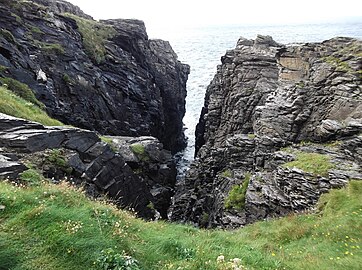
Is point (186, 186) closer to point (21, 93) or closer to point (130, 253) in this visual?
point (21, 93)

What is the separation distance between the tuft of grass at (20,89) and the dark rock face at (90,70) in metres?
1.03

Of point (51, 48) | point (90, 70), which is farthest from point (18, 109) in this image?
point (90, 70)

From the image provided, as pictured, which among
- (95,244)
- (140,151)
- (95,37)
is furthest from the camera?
(95,37)

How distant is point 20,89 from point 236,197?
20.6 metres

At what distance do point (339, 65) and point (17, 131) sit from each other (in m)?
25.0

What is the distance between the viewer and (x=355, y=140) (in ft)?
70.0

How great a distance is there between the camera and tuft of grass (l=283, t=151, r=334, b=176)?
796 inches

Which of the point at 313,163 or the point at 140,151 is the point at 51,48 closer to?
the point at 140,151

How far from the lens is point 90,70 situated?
43.8 meters

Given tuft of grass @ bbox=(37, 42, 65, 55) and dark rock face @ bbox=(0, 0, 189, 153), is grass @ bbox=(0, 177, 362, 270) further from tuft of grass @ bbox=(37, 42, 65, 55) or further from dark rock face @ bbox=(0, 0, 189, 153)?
tuft of grass @ bbox=(37, 42, 65, 55)

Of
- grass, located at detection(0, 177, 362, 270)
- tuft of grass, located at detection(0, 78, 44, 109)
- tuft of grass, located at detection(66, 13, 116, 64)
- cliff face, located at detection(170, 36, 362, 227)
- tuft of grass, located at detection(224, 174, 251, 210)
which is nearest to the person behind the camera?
grass, located at detection(0, 177, 362, 270)

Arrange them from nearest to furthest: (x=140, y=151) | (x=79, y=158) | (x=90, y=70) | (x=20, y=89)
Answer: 1. (x=79, y=158)
2. (x=20, y=89)
3. (x=140, y=151)
4. (x=90, y=70)

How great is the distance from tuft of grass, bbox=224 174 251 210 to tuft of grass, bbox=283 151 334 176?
5.12 meters

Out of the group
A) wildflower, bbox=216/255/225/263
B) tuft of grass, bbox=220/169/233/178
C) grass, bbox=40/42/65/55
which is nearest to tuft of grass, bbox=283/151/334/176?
tuft of grass, bbox=220/169/233/178
